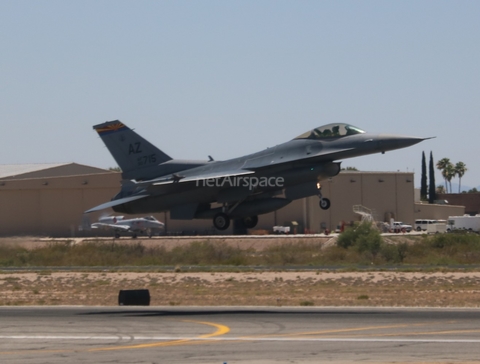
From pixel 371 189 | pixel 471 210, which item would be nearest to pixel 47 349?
pixel 371 189

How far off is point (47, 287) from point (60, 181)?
1575 inches

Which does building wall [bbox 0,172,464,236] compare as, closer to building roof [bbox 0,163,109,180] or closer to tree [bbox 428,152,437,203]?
building roof [bbox 0,163,109,180]

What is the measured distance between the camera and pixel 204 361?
1230 cm

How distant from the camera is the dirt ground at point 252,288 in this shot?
24875mm

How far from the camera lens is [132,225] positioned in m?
69.6

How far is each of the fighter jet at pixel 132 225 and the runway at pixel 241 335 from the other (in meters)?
49.3

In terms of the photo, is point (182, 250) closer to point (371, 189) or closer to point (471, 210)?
point (371, 189)

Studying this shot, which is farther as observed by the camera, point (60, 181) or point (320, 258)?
point (60, 181)

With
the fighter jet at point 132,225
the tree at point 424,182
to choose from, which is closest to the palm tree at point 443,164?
the tree at point 424,182

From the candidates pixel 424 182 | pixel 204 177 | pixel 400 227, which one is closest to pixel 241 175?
pixel 204 177

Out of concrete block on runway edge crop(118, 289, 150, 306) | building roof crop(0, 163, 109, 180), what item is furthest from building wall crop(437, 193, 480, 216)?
concrete block on runway edge crop(118, 289, 150, 306)

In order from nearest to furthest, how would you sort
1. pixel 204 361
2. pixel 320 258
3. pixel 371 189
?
pixel 204 361, pixel 320 258, pixel 371 189

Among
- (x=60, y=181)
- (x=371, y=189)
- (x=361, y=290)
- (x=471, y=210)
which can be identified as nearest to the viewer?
(x=361, y=290)

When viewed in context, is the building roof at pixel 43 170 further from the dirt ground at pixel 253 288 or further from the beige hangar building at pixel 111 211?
the dirt ground at pixel 253 288
